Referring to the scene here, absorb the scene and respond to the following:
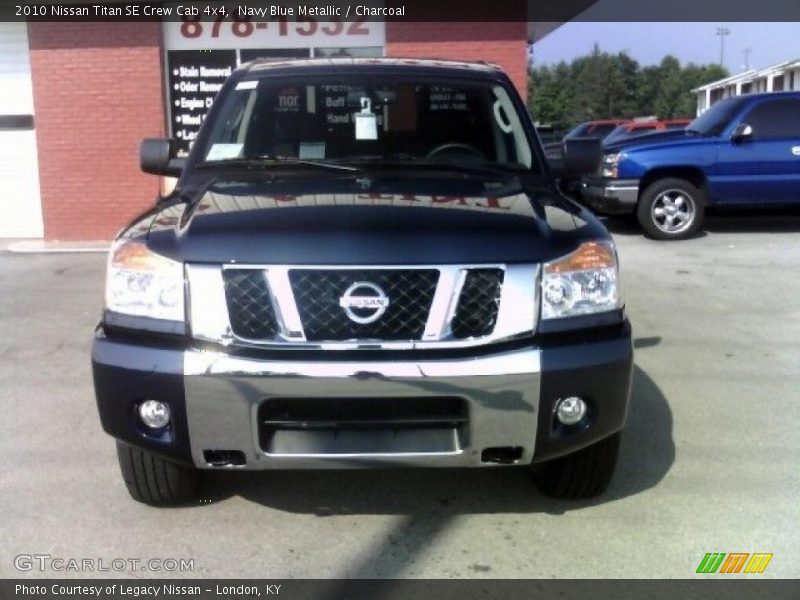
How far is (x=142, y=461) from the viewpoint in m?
3.67

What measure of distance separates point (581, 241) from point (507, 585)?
1.26 meters

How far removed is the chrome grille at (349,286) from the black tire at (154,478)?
0.93 meters

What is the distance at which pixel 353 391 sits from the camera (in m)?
3.14

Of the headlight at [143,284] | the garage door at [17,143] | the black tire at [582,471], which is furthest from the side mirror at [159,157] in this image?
the garage door at [17,143]

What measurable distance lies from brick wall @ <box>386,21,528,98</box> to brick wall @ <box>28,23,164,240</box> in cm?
295

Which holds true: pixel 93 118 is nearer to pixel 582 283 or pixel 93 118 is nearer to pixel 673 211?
pixel 673 211

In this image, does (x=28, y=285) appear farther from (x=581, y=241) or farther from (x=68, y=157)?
(x=581, y=241)

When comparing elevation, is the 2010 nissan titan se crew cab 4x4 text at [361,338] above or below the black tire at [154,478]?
above

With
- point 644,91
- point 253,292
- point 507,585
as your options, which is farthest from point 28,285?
point 644,91

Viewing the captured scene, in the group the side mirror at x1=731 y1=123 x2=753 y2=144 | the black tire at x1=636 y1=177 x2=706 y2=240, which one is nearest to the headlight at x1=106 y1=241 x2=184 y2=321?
the black tire at x1=636 y1=177 x2=706 y2=240

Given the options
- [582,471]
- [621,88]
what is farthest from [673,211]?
[621,88]

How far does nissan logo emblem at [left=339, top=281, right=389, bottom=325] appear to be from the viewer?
3.20 m

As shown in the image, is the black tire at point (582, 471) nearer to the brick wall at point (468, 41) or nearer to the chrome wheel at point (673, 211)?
the brick wall at point (468, 41)

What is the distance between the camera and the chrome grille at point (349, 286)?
126 inches
